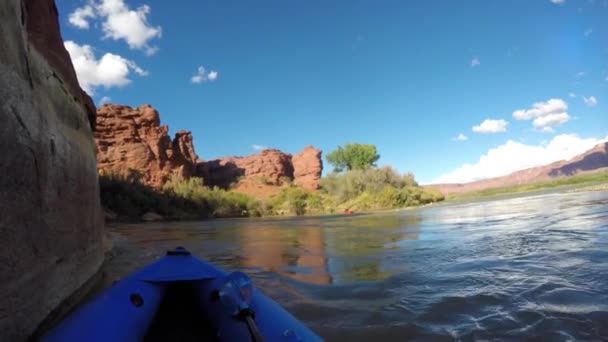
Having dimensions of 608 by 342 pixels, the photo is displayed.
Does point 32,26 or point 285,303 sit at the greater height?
point 32,26

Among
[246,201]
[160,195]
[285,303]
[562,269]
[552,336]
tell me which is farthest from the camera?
[246,201]

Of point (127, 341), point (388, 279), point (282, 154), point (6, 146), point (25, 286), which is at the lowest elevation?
point (388, 279)

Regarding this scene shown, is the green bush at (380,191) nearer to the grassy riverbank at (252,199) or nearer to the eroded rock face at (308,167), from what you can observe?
the grassy riverbank at (252,199)

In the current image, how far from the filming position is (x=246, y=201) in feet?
106

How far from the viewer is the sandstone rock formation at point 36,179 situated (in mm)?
1626

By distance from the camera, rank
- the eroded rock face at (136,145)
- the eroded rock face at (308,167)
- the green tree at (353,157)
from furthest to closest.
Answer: the eroded rock face at (308,167) → the green tree at (353,157) → the eroded rock face at (136,145)

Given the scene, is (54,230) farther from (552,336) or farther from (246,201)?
(246,201)

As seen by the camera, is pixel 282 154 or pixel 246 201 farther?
pixel 282 154

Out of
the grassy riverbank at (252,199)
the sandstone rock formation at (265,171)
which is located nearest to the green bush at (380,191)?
the grassy riverbank at (252,199)

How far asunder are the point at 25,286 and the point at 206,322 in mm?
954

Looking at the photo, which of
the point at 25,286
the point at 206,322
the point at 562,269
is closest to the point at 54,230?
the point at 25,286

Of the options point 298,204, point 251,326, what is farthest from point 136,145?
point 251,326

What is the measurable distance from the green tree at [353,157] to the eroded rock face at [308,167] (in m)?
8.14

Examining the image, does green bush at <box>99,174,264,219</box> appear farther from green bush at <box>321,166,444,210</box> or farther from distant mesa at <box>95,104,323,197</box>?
green bush at <box>321,166,444,210</box>
